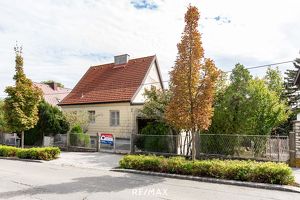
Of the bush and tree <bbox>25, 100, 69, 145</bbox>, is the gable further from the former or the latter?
tree <bbox>25, 100, 69, 145</bbox>

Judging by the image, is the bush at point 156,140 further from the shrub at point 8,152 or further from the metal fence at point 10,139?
the metal fence at point 10,139

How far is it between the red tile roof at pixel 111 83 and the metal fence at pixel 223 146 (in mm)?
6227

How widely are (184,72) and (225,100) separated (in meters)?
5.11

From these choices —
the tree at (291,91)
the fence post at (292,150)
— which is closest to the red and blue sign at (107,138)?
the fence post at (292,150)

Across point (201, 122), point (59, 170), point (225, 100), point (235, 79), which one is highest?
point (235, 79)

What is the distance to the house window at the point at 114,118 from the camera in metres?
26.1

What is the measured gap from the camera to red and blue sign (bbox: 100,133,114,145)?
22.1m

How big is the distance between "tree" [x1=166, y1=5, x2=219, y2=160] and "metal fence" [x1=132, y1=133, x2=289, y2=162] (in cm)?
350

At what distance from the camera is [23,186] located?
10727 millimetres

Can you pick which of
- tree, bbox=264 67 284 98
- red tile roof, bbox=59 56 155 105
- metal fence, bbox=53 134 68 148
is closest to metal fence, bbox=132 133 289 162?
red tile roof, bbox=59 56 155 105

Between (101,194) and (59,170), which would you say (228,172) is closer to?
(101,194)

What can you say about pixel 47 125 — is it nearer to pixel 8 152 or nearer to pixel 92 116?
pixel 92 116

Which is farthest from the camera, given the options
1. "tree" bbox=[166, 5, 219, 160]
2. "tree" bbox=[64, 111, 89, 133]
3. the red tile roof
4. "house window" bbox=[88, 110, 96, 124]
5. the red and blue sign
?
"house window" bbox=[88, 110, 96, 124]

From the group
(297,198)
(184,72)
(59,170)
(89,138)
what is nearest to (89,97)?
(89,138)
